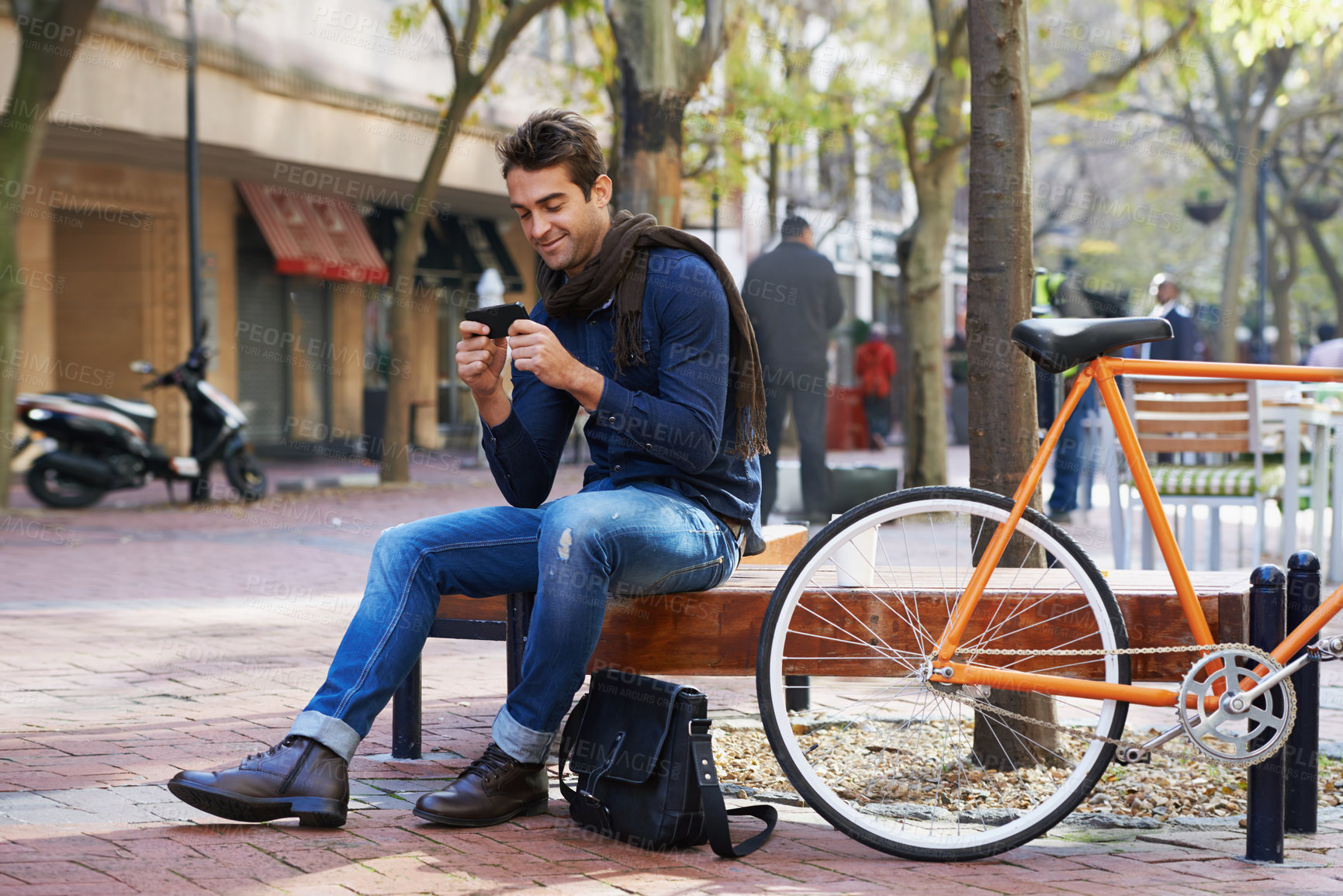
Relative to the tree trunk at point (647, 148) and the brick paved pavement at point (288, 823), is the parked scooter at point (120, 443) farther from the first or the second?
the tree trunk at point (647, 148)

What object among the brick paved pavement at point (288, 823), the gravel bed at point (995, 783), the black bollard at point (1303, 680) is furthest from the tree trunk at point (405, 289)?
the black bollard at point (1303, 680)

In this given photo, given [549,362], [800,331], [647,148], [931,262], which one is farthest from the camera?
[931,262]

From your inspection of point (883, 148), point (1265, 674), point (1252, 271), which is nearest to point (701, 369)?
point (1265, 674)

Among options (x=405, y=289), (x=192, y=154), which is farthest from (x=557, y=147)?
(x=192, y=154)

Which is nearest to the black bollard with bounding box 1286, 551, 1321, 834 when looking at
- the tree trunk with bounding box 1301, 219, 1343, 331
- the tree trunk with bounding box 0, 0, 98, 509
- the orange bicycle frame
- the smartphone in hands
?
the orange bicycle frame

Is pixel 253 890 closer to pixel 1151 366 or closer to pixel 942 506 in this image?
pixel 942 506

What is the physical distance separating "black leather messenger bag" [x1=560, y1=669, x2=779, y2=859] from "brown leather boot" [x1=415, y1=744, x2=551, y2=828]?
10 centimetres

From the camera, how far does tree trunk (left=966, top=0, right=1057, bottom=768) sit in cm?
423

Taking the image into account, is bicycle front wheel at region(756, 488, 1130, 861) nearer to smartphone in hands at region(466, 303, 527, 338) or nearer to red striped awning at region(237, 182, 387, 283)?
smartphone in hands at region(466, 303, 527, 338)

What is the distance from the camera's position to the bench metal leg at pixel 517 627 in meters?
3.63

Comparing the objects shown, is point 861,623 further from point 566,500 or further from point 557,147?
point 557,147

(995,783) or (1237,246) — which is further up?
(1237,246)

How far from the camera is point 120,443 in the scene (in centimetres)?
1253

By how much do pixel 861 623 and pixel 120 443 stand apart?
34.2 ft
